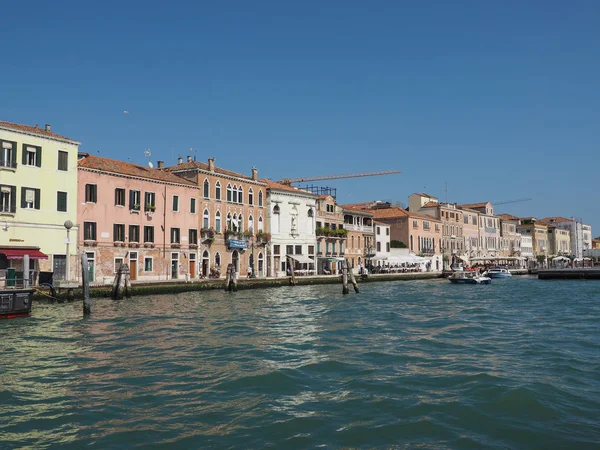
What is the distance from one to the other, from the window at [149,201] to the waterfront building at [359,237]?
23.0 m

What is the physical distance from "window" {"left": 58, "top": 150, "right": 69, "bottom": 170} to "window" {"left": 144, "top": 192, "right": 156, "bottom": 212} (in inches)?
229

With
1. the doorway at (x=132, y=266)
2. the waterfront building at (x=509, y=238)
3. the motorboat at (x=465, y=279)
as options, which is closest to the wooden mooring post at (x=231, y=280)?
the doorway at (x=132, y=266)

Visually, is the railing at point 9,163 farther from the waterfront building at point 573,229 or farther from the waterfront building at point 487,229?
the waterfront building at point 573,229

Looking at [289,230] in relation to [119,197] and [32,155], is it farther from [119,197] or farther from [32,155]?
[32,155]

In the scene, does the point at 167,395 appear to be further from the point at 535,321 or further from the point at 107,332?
the point at 535,321

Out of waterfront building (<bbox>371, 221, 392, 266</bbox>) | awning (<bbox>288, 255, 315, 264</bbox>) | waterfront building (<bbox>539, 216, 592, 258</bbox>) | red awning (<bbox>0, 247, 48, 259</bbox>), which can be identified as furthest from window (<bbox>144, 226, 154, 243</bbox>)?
waterfront building (<bbox>539, 216, 592, 258</bbox>)

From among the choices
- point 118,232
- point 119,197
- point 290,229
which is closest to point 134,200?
point 119,197

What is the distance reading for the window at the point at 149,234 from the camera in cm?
3658

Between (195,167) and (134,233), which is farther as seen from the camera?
(195,167)

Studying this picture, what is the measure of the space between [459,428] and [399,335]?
27.0 ft

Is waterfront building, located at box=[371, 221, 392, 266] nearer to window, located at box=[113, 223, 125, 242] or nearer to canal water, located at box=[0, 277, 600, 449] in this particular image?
window, located at box=[113, 223, 125, 242]

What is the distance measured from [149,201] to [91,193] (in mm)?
4276

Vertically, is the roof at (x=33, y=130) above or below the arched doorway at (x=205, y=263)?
above

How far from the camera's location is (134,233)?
35.8 metres
